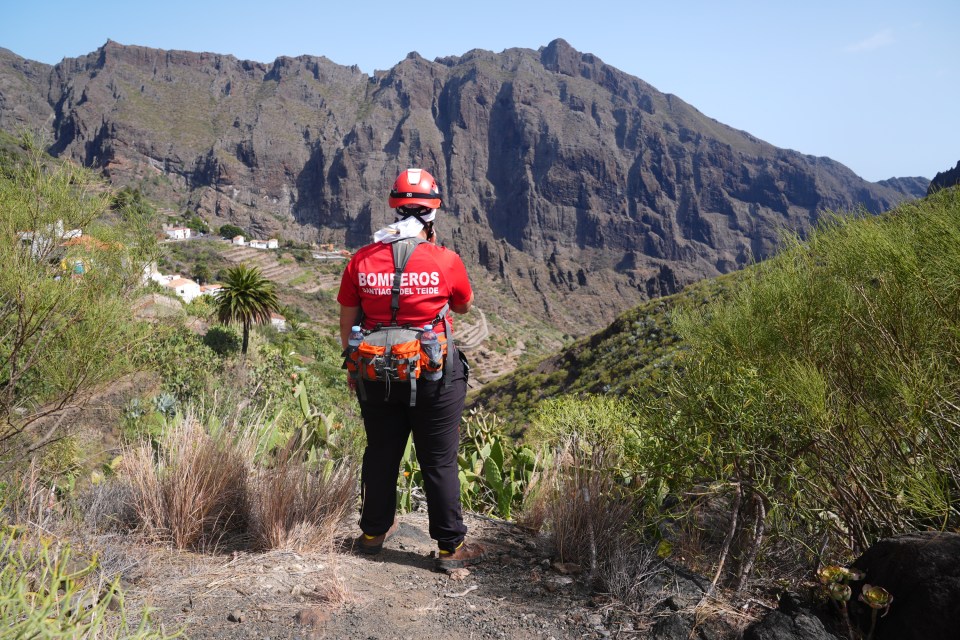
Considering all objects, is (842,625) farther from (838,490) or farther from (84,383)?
(84,383)

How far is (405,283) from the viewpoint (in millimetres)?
3230

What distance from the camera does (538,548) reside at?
3.62m

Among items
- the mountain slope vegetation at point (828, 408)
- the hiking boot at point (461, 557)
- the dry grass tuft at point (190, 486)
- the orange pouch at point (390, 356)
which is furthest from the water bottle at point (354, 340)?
the mountain slope vegetation at point (828, 408)

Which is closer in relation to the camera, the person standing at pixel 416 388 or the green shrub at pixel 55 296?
the person standing at pixel 416 388

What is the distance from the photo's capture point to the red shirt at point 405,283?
3236 mm

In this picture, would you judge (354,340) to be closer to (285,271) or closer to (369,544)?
(369,544)

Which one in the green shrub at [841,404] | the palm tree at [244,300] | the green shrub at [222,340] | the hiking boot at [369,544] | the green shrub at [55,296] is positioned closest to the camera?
the green shrub at [841,404]

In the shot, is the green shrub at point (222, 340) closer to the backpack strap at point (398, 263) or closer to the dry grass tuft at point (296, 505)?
the dry grass tuft at point (296, 505)

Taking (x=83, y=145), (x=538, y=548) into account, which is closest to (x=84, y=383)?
(x=538, y=548)

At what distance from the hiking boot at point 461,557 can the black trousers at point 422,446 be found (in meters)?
0.04

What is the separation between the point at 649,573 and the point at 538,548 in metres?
0.94

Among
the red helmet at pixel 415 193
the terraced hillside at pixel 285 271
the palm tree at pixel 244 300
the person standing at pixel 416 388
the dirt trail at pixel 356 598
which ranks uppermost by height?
the terraced hillside at pixel 285 271

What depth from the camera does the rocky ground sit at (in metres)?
2.57

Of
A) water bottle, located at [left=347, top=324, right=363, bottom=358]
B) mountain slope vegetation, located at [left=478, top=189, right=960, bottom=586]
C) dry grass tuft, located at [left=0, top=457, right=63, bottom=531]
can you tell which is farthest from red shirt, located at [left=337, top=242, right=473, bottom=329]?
dry grass tuft, located at [left=0, top=457, right=63, bottom=531]
